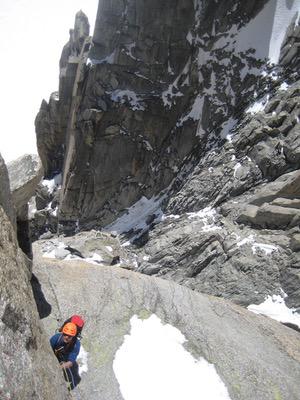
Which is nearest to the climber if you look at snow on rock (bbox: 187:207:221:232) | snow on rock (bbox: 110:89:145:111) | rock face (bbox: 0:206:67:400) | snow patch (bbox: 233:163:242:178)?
rock face (bbox: 0:206:67:400)

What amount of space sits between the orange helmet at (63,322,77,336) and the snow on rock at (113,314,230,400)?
88.8 inches

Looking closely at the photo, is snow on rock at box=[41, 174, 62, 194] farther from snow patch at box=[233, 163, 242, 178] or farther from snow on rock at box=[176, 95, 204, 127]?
snow patch at box=[233, 163, 242, 178]

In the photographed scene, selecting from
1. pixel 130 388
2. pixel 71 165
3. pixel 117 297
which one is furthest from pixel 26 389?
pixel 71 165

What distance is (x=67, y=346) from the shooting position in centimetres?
995

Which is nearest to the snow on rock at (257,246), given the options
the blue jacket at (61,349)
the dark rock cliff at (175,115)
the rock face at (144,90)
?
the dark rock cliff at (175,115)

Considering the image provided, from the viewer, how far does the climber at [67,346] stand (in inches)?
386

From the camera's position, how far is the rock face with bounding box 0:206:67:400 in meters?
6.56

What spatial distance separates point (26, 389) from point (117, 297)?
308 inches

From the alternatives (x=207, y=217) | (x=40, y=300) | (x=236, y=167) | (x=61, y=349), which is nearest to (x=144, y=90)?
(x=236, y=167)

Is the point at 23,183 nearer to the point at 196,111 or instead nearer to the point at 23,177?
the point at 23,177

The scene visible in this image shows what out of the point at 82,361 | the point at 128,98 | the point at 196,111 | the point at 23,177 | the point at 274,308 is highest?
the point at 128,98

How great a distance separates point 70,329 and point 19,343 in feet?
8.99

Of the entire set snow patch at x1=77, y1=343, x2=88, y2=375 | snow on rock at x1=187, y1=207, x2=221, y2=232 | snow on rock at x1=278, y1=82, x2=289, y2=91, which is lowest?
snow on rock at x1=187, y1=207, x2=221, y2=232

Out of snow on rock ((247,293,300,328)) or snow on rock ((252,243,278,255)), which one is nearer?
snow on rock ((247,293,300,328))
